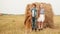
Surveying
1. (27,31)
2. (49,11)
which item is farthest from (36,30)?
(49,11)

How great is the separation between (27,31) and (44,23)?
298 millimetres

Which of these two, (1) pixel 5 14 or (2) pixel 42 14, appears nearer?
(2) pixel 42 14

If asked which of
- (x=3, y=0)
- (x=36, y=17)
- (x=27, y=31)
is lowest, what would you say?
(x=27, y=31)

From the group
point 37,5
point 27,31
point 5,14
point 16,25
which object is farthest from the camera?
point 5,14

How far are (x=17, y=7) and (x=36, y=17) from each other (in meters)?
1.45

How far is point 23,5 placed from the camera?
4.10 meters

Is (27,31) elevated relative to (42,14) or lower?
lower

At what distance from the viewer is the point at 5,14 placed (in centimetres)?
409

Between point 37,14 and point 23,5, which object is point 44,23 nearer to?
point 37,14

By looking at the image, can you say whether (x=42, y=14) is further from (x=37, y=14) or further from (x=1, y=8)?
(x=1, y=8)

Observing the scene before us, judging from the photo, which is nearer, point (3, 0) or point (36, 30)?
point (36, 30)

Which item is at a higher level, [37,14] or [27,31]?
[37,14]

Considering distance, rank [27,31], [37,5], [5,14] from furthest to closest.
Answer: [5,14], [37,5], [27,31]

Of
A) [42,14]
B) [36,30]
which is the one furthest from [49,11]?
[36,30]
